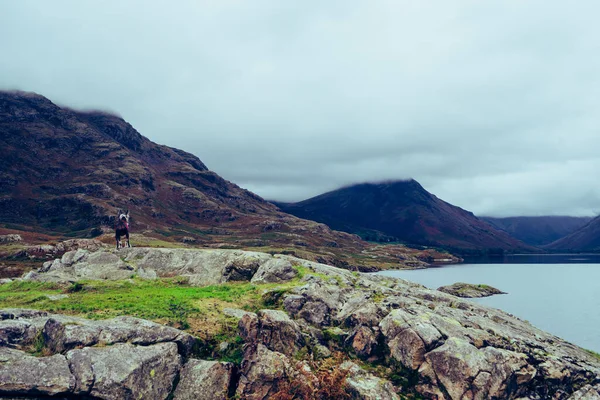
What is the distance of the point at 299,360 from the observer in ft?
78.9

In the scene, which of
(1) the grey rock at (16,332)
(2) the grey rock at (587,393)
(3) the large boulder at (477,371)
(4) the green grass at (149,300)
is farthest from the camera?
(4) the green grass at (149,300)

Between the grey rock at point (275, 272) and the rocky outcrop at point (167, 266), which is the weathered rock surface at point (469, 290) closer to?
the rocky outcrop at point (167, 266)

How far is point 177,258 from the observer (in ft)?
157

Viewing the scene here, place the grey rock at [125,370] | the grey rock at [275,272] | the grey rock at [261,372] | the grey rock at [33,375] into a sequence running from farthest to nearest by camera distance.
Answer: the grey rock at [275,272] → the grey rock at [261,372] → the grey rock at [125,370] → the grey rock at [33,375]

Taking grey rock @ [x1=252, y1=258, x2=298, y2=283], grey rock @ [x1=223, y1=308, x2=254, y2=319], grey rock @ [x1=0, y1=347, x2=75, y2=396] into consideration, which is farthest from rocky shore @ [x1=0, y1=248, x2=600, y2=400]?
grey rock @ [x1=252, y1=258, x2=298, y2=283]

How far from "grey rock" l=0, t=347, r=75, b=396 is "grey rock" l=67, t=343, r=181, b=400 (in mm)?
523

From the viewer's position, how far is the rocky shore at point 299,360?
805 inches

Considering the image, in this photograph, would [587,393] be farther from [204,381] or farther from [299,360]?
[204,381]

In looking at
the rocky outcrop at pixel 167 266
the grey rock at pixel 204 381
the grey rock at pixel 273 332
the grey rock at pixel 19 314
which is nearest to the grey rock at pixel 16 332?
the grey rock at pixel 19 314

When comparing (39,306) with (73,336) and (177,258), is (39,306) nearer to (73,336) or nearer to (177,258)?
(73,336)

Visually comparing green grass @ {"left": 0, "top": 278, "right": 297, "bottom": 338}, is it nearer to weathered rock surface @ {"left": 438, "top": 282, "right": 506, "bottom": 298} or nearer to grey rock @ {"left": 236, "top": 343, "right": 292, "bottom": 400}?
grey rock @ {"left": 236, "top": 343, "right": 292, "bottom": 400}

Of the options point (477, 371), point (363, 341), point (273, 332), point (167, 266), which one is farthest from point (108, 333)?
point (167, 266)

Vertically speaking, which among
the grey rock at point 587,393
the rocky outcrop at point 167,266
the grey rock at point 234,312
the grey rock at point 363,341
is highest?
the rocky outcrop at point 167,266

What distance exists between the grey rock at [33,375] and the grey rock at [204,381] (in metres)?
5.90
